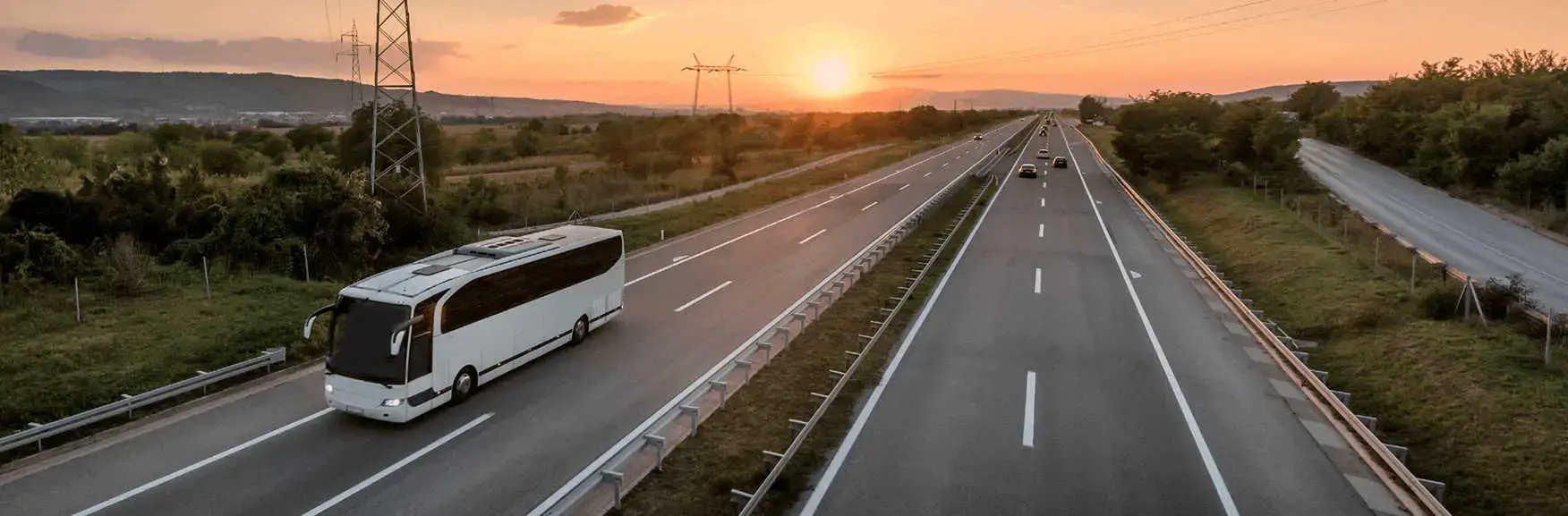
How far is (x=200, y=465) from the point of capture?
12148 mm

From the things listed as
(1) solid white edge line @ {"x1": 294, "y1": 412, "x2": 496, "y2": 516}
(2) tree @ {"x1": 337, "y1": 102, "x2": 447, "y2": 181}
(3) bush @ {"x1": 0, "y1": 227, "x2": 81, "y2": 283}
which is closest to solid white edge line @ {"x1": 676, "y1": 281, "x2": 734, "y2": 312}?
(1) solid white edge line @ {"x1": 294, "y1": 412, "x2": 496, "y2": 516}

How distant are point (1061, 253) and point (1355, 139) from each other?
60.1m

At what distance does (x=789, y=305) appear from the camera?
22.8 metres

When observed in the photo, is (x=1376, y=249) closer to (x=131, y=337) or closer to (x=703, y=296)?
(x=703, y=296)

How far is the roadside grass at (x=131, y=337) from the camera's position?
14.6 meters

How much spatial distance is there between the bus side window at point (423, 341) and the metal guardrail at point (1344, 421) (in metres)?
15.6

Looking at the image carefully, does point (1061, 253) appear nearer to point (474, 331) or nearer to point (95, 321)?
point (474, 331)

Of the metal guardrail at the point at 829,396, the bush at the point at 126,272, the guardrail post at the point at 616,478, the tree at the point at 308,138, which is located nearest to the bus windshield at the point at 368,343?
the guardrail post at the point at 616,478

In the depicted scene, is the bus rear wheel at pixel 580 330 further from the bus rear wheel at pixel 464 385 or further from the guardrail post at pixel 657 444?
the guardrail post at pixel 657 444

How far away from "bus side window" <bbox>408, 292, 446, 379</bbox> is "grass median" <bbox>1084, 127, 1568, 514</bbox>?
54.1 feet

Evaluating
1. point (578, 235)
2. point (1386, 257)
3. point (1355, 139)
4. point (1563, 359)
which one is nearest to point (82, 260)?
point (578, 235)

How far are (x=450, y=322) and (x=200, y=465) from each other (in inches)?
169

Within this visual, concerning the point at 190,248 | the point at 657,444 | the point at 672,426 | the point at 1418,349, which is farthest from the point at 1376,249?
the point at 190,248

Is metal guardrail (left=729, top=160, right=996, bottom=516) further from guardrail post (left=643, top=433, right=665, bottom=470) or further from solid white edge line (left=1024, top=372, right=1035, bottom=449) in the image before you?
solid white edge line (left=1024, top=372, right=1035, bottom=449)
